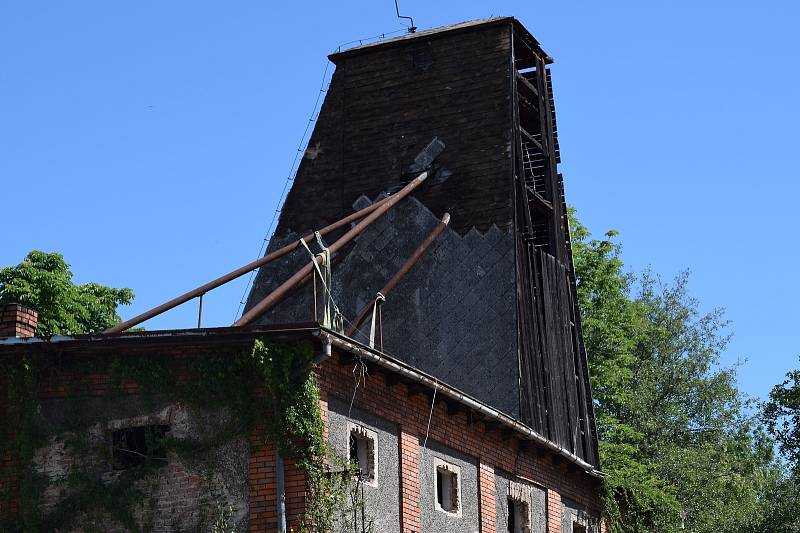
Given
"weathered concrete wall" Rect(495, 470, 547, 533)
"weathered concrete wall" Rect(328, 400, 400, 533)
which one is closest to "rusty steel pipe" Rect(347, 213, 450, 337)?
"weathered concrete wall" Rect(495, 470, 547, 533)

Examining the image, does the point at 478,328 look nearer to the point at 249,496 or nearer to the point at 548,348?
the point at 548,348

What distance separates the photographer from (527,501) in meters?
30.3

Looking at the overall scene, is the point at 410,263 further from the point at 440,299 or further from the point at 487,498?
the point at 487,498

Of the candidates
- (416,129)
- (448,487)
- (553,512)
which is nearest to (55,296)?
(416,129)

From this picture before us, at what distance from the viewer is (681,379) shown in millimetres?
54969

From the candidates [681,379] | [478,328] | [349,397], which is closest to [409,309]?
[478,328]

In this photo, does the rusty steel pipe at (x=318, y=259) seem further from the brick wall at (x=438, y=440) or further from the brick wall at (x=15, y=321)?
the brick wall at (x=15, y=321)

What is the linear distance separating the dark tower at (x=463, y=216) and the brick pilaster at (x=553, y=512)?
165 centimetres

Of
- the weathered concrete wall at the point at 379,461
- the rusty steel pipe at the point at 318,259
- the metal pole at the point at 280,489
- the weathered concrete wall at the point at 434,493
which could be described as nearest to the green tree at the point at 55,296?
the rusty steel pipe at the point at 318,259

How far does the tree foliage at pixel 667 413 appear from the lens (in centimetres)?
4619

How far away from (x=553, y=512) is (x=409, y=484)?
24.3 ft

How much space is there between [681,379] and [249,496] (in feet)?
117

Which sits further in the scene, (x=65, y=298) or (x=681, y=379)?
(x=681, y=379)

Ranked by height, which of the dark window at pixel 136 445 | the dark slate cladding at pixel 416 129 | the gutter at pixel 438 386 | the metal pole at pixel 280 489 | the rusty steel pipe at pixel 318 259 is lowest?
the metal pole at pixel 280 489
